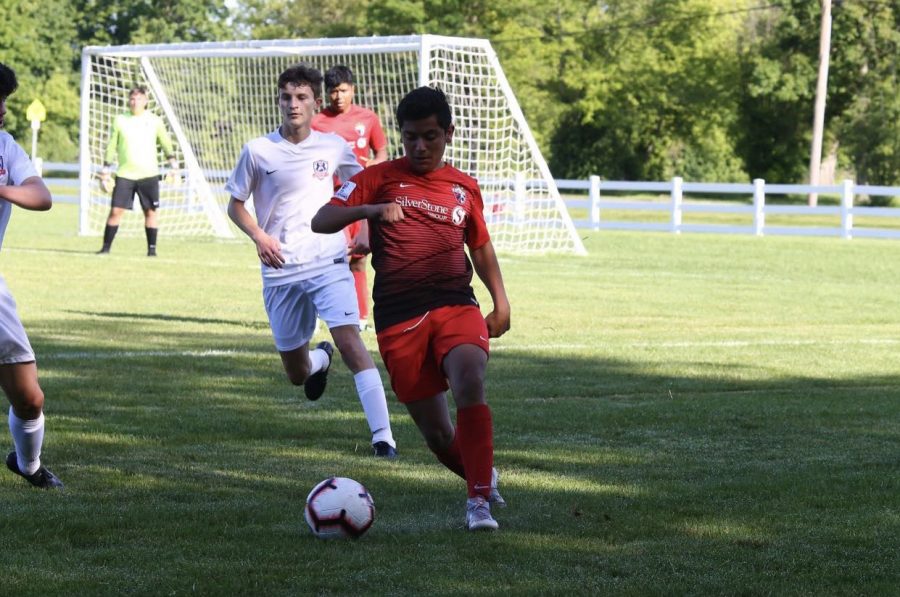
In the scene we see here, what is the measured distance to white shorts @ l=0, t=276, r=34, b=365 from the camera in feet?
20.0

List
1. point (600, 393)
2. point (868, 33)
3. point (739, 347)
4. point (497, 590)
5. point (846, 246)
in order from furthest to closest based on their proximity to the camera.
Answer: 1. point (868, 33)
2. point (846, 246)
3. point (739, 347)
4. point (600, 393)
5. point (497, 590)

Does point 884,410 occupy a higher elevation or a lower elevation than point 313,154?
lower

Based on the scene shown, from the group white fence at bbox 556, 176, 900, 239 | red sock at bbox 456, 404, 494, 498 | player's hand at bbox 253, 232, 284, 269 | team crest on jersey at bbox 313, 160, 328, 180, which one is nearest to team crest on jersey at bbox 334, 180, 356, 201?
red sock at bbox 456, 404, 494, 498

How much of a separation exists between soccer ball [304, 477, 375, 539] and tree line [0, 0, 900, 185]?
57.9 metres

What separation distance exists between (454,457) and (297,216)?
8.31ft

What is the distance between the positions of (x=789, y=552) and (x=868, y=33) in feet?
195

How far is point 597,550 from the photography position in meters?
5.32

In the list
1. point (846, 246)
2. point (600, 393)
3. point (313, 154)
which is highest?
point (313, 154)

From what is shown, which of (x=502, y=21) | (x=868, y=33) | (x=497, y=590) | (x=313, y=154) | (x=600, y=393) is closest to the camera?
(x=497, y=590)

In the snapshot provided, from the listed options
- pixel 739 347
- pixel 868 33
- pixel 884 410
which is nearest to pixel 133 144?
pixel 739 347

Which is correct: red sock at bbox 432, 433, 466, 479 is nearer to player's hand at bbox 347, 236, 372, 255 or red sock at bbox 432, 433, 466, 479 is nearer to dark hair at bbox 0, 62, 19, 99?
player's hand at bbox 347, 236, 372, 255

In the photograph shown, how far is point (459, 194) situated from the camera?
6.10 m

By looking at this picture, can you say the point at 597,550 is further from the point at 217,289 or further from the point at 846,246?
the point at 846,246

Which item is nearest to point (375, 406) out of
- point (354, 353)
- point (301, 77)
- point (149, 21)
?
point (354, 353)
